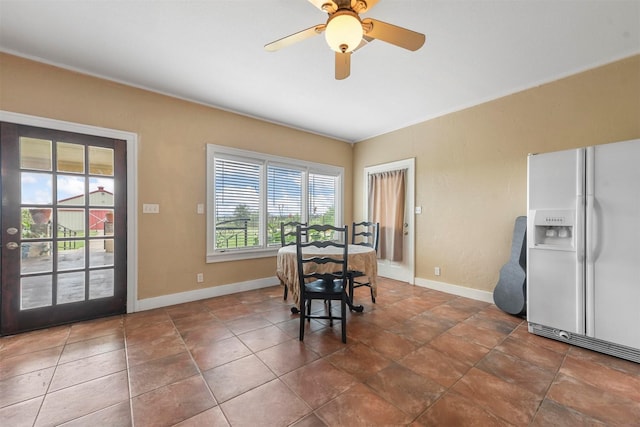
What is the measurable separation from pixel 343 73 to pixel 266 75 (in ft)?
3.99

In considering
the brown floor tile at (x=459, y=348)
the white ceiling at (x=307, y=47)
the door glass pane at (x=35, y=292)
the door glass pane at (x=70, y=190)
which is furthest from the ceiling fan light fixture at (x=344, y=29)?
the door glass pane at (x=35, y=292)

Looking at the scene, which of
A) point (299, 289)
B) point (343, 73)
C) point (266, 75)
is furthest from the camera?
point (266, 75)

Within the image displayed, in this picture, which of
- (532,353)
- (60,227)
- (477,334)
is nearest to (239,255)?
(60,227)

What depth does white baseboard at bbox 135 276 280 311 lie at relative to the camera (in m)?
3.09

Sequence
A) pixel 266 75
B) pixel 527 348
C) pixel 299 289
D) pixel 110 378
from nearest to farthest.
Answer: pixel 110 378
pixel 527 348
pixel 299 289
pixel 266 75

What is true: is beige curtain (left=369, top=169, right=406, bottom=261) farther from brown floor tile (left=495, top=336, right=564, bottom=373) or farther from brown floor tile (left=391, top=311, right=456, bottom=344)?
brown floor tile (left=495, top=336, right=564, bottom=373)

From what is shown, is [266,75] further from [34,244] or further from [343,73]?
A: [34,244]

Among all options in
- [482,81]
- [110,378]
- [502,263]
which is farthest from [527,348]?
[110,378]

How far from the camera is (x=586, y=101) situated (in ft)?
8.70

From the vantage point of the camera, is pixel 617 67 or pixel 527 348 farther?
pixel 617 67

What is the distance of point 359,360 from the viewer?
2.02 metres

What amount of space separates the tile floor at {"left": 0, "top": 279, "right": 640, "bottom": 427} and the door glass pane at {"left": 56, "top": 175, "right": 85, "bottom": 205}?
1.31m

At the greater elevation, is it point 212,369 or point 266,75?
point 266,75

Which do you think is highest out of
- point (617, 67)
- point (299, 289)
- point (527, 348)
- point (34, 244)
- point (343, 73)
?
point (617, 67)
